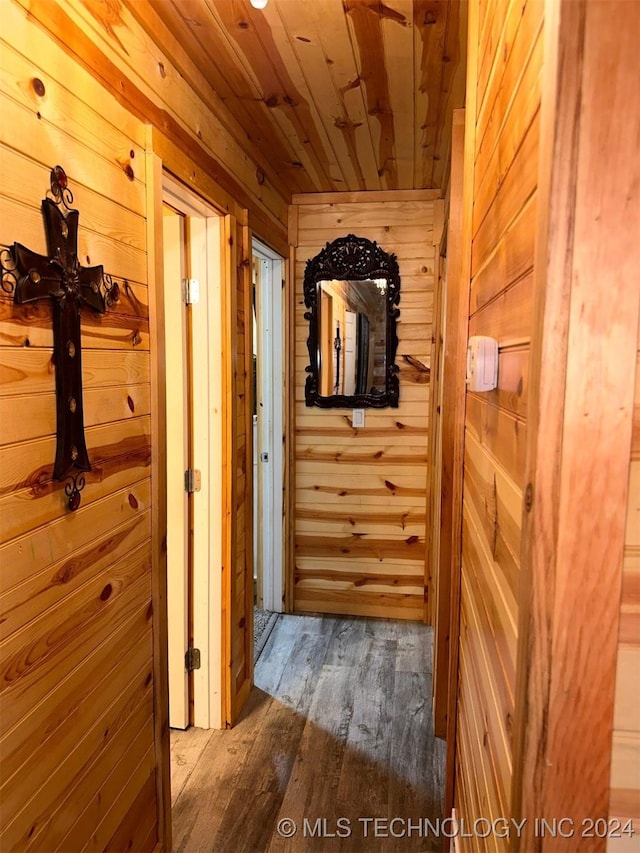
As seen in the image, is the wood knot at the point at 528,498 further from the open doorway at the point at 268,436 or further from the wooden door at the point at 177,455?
the open doorway at the point at 268,436

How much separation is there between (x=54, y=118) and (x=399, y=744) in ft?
7.89

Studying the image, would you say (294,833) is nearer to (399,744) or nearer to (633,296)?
(399,744)

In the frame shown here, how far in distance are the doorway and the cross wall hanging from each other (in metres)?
0.90

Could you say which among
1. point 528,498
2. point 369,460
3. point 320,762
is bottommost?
point 320,762

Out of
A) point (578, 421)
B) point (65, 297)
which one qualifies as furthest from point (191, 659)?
point (578, 421)

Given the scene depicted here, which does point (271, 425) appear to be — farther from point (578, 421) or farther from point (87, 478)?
point (578, 421)

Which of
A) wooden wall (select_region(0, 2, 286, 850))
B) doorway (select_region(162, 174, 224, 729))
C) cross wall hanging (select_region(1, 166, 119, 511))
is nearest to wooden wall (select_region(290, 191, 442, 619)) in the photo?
doorway (select_region(162, 174, 224, 729))

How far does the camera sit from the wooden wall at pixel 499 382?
0.77m

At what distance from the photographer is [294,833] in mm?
1827

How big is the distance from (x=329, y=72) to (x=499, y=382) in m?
1.51

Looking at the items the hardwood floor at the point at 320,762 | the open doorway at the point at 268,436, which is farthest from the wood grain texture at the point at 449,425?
the open doorway at the point at 268,436

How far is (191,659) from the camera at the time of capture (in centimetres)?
228

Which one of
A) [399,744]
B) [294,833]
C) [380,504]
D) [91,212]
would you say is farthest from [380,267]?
[294,833]

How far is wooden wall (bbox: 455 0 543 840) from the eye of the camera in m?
0.77
